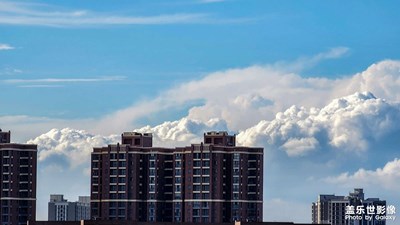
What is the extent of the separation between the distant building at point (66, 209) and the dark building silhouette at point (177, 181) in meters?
36.5

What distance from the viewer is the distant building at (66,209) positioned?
172 m

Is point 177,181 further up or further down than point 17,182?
further up

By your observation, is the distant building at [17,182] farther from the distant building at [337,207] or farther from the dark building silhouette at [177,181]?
the distant building at [337,207]

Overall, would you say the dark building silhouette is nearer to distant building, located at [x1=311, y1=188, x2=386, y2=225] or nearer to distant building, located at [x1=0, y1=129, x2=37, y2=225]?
distant building, located at [x1=0, y1=129, x2=37, y2=225]

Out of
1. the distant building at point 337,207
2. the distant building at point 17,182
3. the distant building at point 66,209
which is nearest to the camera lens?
the distant building at point 17,182

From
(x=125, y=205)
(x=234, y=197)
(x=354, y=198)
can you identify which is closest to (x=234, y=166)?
(x=234, y=197)

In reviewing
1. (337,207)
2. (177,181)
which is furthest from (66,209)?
(177,181)

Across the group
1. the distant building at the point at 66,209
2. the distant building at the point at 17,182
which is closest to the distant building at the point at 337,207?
the distant building at the point at 66,209

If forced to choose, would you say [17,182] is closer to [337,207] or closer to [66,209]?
[66,209]

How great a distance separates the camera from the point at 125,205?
134m

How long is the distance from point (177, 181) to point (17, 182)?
15.9 m

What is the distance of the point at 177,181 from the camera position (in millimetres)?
134375

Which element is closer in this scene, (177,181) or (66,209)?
(177,181)

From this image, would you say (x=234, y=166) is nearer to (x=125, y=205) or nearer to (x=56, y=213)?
(x=125, y=205)
